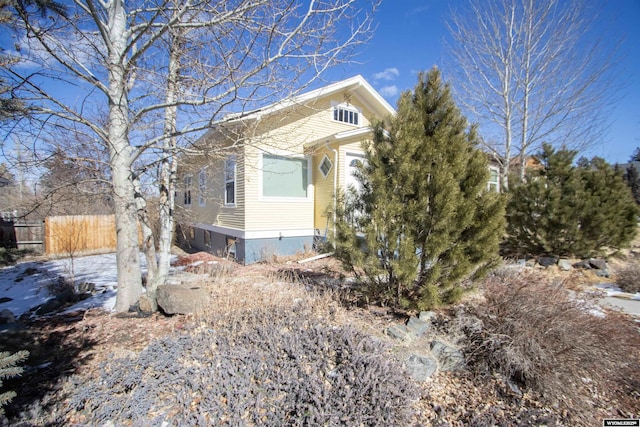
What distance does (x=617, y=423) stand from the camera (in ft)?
8.69

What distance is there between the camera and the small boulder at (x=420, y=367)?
118 inches

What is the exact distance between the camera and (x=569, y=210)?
290 inches

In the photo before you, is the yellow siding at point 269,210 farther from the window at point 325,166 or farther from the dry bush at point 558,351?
the dry bush at point 558,351

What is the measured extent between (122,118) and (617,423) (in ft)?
22.2

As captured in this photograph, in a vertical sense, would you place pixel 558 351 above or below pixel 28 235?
below

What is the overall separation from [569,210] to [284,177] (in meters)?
7.85

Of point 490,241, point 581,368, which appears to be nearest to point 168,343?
point 490,241

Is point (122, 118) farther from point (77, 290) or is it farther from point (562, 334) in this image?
point (562, 334)

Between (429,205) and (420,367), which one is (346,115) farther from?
(420,367)

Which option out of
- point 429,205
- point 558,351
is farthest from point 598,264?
point 429,205

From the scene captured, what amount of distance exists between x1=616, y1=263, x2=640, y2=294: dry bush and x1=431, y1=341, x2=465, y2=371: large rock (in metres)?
5.06

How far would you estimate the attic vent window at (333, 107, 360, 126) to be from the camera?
1095cm

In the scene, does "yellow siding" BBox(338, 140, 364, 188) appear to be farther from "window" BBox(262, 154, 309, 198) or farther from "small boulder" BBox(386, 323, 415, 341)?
"small boulder" BBox(386, 323, 415, 341)

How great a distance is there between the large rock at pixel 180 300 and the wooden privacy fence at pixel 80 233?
8.62 meters
